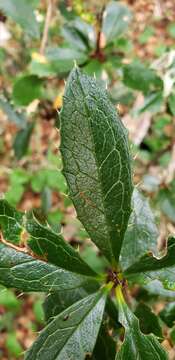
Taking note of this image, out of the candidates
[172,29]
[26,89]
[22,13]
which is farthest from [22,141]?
[172,29]

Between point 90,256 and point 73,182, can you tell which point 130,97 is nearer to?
point 90,256

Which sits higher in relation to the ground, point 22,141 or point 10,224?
point 22,141

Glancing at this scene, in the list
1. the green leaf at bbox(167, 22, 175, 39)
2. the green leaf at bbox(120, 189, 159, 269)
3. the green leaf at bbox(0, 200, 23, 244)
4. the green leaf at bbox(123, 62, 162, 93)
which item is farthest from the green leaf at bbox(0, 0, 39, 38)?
the green leaf at bbox(167, 22, 175, 39)

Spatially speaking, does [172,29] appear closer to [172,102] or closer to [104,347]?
[172,102]

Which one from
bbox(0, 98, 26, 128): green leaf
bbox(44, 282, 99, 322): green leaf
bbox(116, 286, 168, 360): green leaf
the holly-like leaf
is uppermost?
bbox(0, 98, 26, 128): green leaf

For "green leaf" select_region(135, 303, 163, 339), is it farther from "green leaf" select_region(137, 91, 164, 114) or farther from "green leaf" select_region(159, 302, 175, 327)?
"green leaf" select_region(137, 91, 164, 114)

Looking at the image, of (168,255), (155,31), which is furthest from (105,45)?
(155,31)

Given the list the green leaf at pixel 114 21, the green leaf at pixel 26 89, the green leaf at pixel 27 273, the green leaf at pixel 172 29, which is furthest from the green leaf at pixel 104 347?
the green leaf at pixel 172 29
